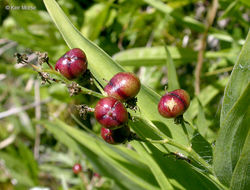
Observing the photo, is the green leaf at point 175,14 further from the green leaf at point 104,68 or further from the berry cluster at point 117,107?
the berry cluster at point 117,107

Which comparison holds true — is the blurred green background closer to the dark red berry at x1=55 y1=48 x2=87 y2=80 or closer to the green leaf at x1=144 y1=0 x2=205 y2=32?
the green leaf at x1=144 y1=0 x2=205 y2=32

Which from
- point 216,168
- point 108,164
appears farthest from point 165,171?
point 108,164

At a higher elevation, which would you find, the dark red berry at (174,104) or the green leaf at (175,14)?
the green leaf at (175,14)

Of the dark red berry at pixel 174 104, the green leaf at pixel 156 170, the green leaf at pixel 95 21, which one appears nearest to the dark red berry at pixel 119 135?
the dark red berry at pixel 174 104

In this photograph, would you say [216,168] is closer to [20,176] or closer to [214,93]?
[214,93]

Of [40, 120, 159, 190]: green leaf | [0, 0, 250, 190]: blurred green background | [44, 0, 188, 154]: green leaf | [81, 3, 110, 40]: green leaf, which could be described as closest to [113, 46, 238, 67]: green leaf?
[0, 0, 250, 190]: blurred green background
